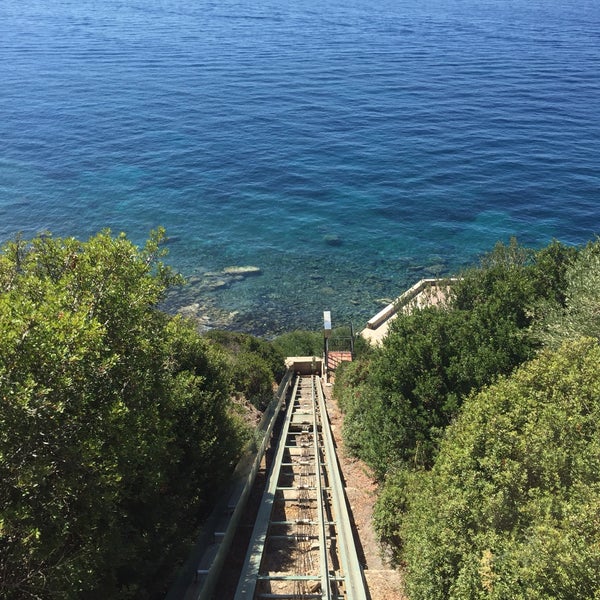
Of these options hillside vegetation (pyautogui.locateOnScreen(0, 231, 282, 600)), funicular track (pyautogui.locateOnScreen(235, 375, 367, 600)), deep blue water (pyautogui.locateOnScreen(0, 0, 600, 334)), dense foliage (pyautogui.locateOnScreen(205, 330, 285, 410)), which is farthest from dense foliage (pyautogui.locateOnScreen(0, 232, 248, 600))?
deep blue water (pyautogui.locateOnScreen(0, 0, 600, 334))

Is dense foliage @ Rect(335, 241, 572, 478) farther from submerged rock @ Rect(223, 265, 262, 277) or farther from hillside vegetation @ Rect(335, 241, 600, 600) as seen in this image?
submerged rock @ Rect(223, 265, 262, 277)

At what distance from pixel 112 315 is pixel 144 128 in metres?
69.2

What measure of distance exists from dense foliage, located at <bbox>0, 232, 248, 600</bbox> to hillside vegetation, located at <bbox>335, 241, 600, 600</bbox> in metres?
5.37

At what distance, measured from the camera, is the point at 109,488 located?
8844 mm

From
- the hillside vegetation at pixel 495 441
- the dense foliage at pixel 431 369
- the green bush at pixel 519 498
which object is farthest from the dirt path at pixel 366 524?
the green bush at pixel 519 498

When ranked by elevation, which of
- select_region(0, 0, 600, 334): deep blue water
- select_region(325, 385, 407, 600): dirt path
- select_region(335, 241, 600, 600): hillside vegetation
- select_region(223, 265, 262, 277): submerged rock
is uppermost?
select_region(0, 0, 600, 334): deep blue water

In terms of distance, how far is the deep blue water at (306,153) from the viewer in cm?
4444

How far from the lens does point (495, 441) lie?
9.97m

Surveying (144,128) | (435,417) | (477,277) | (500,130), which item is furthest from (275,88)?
(435,417)

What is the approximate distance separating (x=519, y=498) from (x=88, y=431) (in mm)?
7660

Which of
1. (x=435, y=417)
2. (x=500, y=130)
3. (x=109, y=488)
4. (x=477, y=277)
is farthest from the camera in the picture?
(x=500, y=130)

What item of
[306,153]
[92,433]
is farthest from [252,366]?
[306,153]

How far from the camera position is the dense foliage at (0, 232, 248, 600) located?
24.0ft

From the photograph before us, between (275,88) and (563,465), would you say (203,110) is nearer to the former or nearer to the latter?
(275,88)
